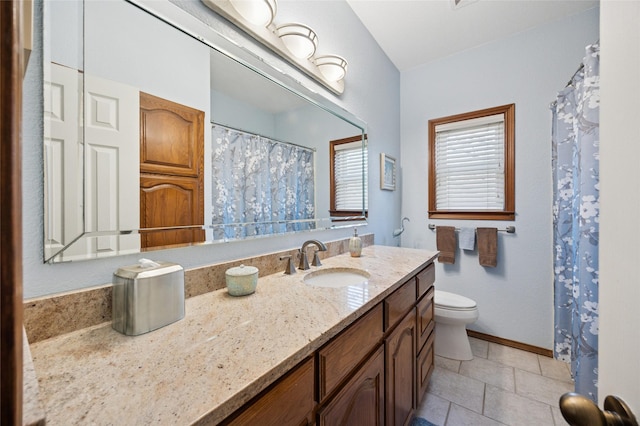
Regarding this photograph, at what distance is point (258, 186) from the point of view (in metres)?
1.25

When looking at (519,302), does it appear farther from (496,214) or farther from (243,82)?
(243,82)

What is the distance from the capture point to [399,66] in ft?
8.69

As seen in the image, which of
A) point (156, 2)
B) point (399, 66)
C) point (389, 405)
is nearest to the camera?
point (156, 2)

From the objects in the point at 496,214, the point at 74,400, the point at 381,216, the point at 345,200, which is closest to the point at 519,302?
the point at 496,214

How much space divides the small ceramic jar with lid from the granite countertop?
Result: 31 mm

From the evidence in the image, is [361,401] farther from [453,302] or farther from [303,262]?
[453,302]

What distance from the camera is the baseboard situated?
6.90 feet

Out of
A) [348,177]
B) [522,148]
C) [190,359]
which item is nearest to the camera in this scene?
[190,359]

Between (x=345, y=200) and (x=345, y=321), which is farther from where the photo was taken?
(x=345, y=200)

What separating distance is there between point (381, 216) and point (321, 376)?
5.79 feet

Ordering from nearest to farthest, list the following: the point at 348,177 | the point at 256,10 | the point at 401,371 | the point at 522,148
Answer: the point at 256,10 → the point at 401,371 → the point at 348,177 → the point at 522,148

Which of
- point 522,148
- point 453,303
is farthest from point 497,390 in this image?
point 522,148

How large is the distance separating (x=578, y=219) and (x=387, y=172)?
129 cm

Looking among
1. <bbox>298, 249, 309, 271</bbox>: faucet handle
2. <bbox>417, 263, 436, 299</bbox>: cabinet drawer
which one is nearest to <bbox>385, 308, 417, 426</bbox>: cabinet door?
<bbox>417, 263, 436, 299</bbox>: cabinet drawer
